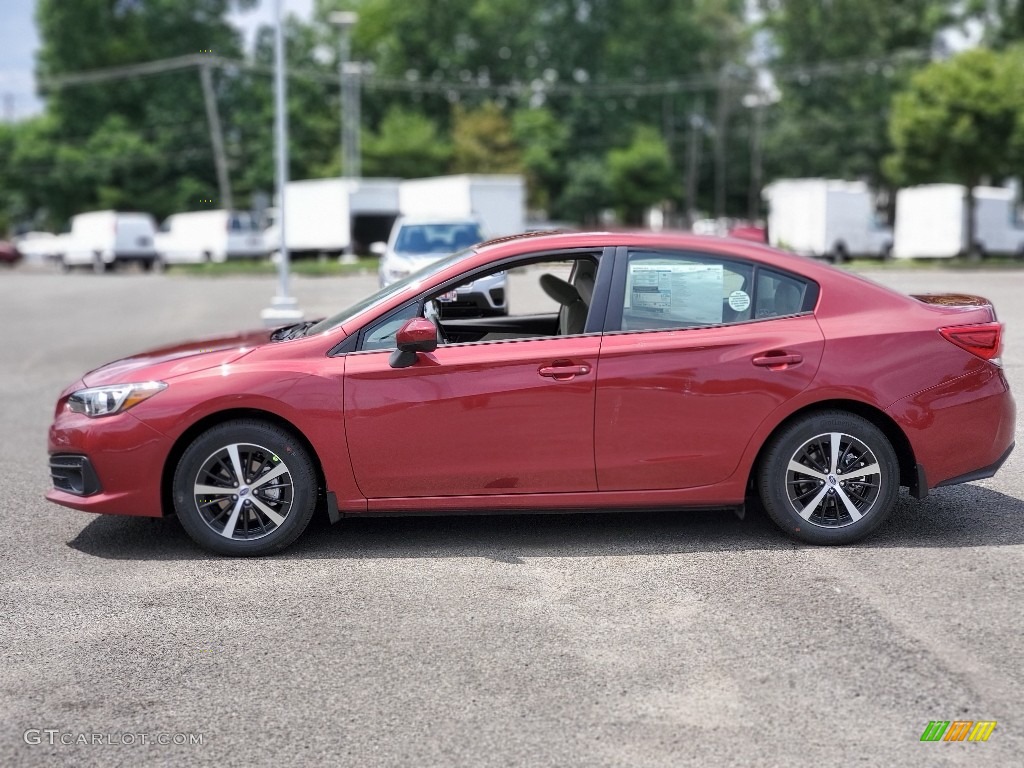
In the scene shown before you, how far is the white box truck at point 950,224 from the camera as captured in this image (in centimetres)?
3803

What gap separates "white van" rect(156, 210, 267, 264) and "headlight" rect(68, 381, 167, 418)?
37864 millimetres

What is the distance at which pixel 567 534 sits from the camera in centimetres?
616

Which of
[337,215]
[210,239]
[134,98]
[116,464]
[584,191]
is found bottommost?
[116,464]

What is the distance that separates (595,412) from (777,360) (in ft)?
2.95

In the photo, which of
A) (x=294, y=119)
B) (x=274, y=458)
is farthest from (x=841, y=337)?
(x=294, y=119)

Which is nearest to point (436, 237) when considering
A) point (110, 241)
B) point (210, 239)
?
point (210, 239)

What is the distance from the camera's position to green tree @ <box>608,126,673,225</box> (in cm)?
6362

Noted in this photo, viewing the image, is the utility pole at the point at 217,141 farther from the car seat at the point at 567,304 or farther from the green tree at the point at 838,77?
the car seat at the point at 567,304

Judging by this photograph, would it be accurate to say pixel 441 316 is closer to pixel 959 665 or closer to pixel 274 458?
pixel 274 458

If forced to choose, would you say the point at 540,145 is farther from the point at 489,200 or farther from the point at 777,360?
the point at 777,360

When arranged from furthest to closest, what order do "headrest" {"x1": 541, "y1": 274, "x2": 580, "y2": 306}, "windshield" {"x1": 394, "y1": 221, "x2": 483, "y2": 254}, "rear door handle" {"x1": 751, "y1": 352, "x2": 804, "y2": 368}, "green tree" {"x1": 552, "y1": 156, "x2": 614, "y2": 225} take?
"green tree" {"x1": 552, "y1": 156, "x2": 614, "y2": 225}
"windshield" {"x1": 394, "y1": 221, "x2": 483, "y2": 254}
"headrest" {"x1": 541, "y1": 274, "x2": 580, "y2": 306}
"rear door handle" {"x1": 751, "y1": 352, "x2": 804, "y2": 368}

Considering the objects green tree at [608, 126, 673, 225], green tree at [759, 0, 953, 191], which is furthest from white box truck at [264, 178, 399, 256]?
green tree at [759, 0, 953, 191]

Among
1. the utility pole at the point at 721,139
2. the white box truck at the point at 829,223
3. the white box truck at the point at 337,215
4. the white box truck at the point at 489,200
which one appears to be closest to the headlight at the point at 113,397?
the white box truck at the point at 489,200

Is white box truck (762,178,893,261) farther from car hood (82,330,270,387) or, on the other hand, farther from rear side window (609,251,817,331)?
car hood (82,330,270,387)
